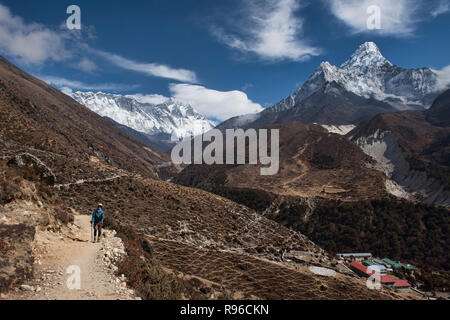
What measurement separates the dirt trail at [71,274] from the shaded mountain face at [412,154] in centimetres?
12152

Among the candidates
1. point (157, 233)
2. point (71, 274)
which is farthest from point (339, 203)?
point (71, 274)

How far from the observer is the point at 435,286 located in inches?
1617

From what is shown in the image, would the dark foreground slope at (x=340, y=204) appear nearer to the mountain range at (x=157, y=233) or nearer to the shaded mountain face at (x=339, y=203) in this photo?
the shaded mountain face at (x=339, y=203)

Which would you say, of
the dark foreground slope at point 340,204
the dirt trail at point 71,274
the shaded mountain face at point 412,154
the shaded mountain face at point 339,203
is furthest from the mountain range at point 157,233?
the shaded mountain face at point 412,154

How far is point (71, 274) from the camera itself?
32.1ft

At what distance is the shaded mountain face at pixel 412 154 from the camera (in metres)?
113

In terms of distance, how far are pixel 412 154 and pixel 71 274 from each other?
6703 inches

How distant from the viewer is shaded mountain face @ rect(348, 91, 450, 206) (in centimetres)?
11252

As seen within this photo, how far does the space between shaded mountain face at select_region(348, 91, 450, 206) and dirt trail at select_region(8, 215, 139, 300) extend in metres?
122

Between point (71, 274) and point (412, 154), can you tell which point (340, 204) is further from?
point (71, 274)

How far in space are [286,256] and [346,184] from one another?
257 feet

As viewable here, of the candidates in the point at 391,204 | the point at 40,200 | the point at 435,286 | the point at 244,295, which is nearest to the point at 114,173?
the point at 40,200

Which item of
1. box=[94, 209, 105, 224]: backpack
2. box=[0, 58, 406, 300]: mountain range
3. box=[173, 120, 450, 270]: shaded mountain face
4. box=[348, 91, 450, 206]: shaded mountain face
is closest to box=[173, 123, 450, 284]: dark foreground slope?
box=[173, 120, 450, 270]: shaded mountain face
